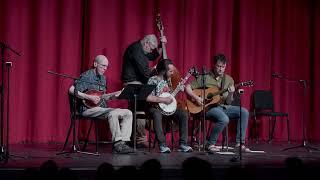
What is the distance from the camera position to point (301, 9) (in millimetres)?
9422

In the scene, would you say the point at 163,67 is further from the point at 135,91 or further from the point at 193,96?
the point at 135,91

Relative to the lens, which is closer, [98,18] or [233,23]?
[98,18]

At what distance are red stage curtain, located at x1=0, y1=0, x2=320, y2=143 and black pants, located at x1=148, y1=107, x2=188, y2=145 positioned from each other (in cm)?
139

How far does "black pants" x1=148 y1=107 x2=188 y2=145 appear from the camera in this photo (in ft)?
22.3

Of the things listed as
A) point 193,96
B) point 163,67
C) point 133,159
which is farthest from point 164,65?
point 133,159

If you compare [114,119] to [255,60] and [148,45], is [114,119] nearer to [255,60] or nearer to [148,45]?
[148,45]

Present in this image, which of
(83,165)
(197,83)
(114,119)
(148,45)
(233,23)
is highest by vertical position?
(233,23)

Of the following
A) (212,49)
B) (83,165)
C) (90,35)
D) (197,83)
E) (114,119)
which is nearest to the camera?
(83,165)

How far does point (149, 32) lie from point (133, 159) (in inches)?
113

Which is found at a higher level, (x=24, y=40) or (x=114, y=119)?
(x=24, y=40)

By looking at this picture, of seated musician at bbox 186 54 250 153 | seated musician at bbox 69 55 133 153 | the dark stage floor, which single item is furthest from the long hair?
the dark stage floor

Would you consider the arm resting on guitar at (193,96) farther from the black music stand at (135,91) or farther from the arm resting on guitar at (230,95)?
the black music stand at (135,91)

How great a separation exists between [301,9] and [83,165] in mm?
5667

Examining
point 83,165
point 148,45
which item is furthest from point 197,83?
point 83,165
